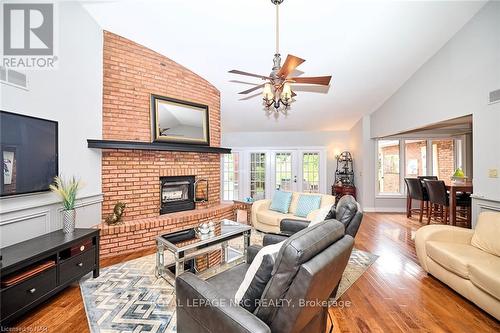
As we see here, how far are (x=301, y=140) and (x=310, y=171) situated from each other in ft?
3.30

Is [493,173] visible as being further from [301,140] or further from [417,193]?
[301,140]

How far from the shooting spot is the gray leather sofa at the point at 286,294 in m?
0.93

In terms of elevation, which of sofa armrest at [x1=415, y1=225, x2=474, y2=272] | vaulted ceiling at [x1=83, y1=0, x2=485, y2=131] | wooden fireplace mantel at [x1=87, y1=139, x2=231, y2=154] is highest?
vaulted ceiling at [x1=83, y1=0, x2=485, y2=131]

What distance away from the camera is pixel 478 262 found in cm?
192

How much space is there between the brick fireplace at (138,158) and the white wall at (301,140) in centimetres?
285

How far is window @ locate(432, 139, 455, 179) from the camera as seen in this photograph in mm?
5746

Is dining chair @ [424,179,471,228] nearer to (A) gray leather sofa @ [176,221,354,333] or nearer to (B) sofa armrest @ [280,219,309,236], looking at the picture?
(B) sofa armrest @ [280,219,309,236]

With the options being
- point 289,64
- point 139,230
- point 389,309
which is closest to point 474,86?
point 289,64

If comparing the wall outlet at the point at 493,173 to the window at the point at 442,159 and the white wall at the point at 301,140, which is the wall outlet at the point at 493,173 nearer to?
the window at the point at 442,159

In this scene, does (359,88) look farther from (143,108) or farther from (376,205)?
(143,108)

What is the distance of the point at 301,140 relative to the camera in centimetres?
669

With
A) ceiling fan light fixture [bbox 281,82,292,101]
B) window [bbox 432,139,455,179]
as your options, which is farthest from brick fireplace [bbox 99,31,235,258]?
window [bbox 432,139,455,179]

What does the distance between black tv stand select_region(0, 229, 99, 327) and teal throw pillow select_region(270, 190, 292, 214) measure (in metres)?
2.71

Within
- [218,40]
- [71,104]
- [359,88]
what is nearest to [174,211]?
[71,104]
